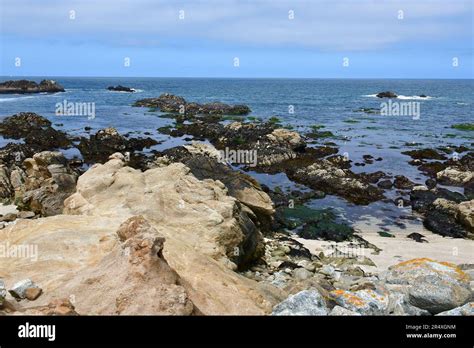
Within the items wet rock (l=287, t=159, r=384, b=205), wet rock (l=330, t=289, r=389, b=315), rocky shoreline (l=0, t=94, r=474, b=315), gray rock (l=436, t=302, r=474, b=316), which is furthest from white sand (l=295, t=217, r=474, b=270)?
gray rock (l=436, t=302, r=474, b=316)

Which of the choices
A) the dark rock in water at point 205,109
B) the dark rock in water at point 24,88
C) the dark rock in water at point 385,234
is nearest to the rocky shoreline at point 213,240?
the dark rock in water at point 385,234

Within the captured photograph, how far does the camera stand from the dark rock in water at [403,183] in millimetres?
32188

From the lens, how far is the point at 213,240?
576 inches

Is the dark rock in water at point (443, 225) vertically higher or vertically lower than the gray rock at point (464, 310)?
lower

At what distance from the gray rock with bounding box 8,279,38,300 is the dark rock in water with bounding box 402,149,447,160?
38806 millimetres

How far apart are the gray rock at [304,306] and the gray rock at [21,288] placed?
5.08 m

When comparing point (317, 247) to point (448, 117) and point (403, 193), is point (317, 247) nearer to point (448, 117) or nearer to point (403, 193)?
point (403, 193)

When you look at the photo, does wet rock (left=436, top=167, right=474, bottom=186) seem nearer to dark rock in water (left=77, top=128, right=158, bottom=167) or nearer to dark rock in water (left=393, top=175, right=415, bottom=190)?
dark rock in water (left=393, top=175, right=415, bottom=190)

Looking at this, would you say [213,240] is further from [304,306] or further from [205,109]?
[205,109]

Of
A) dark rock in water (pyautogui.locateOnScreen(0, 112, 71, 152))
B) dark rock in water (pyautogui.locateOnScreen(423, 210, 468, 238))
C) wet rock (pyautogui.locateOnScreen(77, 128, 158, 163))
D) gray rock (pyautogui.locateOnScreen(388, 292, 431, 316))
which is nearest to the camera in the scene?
gray rock (pyautogui.locateOnScreen(388, 292, 431, 316))

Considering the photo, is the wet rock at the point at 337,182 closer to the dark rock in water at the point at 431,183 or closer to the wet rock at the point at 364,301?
the dark rock in water at the point at 431,183

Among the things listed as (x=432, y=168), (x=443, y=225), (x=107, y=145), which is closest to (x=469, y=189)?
(x=432, y=168)

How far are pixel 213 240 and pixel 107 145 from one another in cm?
3312

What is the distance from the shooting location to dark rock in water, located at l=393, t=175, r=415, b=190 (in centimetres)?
3219
